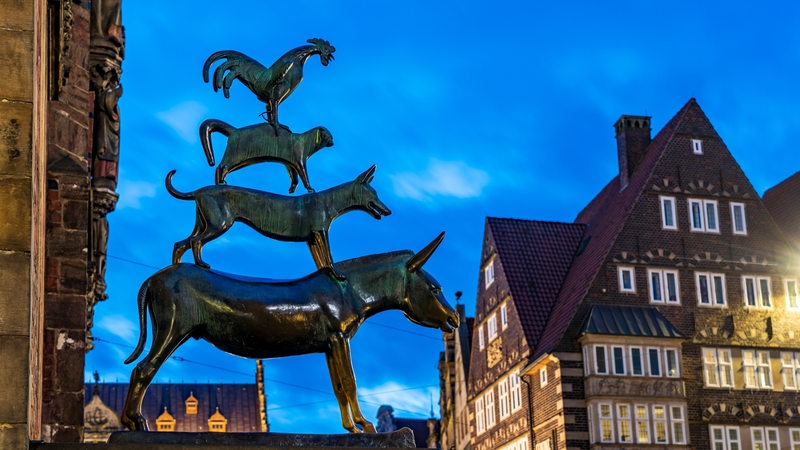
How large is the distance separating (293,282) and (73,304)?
6.62 m

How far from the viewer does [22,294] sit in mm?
5207

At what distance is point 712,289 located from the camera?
39.7 metres

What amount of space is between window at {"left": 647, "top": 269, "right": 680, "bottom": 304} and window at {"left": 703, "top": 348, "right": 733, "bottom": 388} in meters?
2.05


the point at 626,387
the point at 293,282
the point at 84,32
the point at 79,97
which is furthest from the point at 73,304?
the point at 626,387

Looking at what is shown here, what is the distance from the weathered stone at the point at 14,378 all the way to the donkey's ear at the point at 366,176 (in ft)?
6.46

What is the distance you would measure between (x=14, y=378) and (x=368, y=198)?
2098mm

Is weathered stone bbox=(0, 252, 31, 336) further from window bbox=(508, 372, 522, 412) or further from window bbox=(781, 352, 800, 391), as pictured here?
window bbox=(781, 352, 800, 391)

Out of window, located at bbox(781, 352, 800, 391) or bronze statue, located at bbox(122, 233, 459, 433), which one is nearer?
bronze statue, located at bbox(122, 233, 459, 433)

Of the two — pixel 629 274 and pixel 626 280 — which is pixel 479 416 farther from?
pixel 629 274

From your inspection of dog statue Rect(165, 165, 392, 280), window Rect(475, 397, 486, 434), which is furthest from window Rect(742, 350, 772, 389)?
dog statue Rect(165, 165, 392, 280)

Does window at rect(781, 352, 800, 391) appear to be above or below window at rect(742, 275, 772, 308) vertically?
below

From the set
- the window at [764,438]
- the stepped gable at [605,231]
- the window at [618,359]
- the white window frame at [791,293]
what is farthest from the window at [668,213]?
the window at [764,438]

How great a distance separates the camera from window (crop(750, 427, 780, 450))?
37.6 metres

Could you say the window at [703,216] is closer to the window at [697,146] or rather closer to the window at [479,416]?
the window at [697,146]
